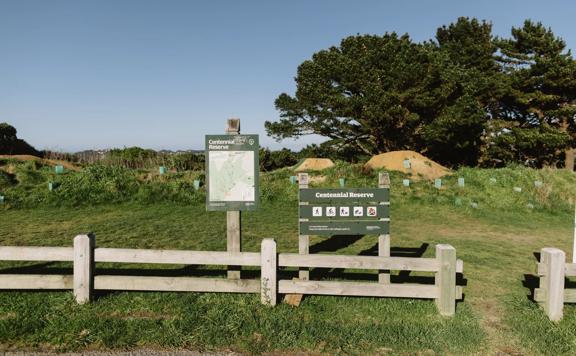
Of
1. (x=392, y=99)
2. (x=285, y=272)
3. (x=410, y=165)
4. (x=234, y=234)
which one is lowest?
(x=285, y=272)

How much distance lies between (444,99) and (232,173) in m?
23.6

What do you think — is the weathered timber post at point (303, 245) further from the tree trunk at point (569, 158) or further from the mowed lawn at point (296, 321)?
the tree trunk at point (569, 158)

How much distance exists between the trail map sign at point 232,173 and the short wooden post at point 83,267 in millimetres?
1681

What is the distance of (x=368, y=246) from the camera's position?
348 inches

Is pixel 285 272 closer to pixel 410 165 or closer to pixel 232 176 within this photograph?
pixel 232 176

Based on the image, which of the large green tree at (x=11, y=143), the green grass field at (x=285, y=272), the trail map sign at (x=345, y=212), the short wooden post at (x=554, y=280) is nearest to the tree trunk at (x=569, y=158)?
the green grass field at (x=285, y=272)

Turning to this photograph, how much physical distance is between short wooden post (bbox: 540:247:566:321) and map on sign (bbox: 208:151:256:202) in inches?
157

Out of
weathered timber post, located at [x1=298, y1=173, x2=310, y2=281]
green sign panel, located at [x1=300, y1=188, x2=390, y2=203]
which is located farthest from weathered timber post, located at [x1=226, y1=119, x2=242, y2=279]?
green sign panel, located at [x1=300, y1=188, x2=390, y2=203]

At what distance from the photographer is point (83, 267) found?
4922mm

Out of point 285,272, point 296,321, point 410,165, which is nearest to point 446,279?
point 296,321

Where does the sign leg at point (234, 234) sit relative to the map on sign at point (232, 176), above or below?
below

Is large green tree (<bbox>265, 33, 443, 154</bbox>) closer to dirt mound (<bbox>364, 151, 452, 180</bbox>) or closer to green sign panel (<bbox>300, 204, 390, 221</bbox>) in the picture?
dirt mound (<bbox>364, 151, 452, 180</bbox>)

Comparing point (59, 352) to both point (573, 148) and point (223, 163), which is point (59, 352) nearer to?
point (223, 163)

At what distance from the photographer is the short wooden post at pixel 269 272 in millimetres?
4941
